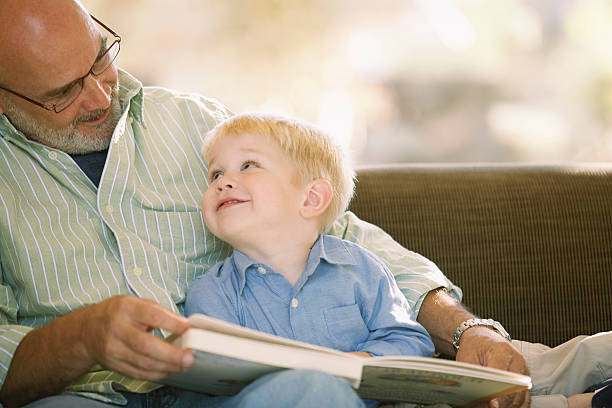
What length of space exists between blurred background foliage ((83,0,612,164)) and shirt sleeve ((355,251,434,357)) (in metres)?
2.33

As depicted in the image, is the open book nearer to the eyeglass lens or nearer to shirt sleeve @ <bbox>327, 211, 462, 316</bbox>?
shirt sleeve @ <bbox>327, 211, 462, 316</bbox>

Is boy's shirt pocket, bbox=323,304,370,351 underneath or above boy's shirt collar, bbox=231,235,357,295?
underneath

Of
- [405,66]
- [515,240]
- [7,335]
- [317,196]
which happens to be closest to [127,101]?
[317,196]

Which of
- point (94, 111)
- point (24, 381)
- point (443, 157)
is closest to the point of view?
point (24, 381)

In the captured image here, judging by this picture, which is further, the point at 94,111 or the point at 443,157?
the point at 443,157

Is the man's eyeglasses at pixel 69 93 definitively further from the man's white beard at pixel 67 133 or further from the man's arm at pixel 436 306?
the man's arm at pixel 436 306

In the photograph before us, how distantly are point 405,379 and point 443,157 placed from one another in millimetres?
3044

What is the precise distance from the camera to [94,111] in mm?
1739

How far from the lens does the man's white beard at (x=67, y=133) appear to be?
1707 millimetres

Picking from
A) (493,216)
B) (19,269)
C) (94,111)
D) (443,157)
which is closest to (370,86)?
(443,157)

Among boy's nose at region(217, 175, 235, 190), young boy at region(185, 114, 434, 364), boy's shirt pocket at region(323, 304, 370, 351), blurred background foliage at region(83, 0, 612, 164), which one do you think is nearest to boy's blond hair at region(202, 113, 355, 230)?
young boy at region(185, 114, 434, 364)

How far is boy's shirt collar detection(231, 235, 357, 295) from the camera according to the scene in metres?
1.51

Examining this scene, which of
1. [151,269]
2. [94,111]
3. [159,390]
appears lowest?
[159,390]

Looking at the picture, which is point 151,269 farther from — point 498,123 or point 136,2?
point 498,123
